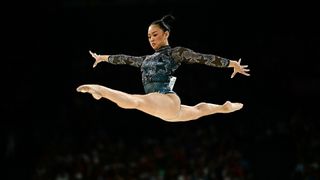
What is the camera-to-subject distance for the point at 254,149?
464 inches

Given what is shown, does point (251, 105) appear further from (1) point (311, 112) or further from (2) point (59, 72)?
(2) point (59, 72)

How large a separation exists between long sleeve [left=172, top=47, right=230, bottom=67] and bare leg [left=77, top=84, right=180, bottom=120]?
45 centimetres

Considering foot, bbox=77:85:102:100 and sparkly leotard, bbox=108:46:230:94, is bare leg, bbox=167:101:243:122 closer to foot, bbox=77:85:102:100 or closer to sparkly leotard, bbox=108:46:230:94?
sparkly leotard, bbox=108:46:230:94

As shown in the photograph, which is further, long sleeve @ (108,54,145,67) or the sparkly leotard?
long sleeve @ (108,54,145,67)

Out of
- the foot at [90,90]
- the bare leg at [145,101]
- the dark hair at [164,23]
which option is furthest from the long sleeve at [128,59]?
the foot at [90,90]

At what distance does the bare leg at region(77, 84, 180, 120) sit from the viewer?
5887 mm

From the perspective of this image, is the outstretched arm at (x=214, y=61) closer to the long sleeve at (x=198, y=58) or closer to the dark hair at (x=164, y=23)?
the long sleeve at (x=198, y=58)

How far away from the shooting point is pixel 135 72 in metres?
13.2

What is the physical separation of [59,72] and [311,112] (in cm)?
557

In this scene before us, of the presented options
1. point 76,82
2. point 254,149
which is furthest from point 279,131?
point 76,82

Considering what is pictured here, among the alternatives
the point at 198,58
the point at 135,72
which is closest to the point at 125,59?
the point at 198,58

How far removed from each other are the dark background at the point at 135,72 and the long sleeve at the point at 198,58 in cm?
606

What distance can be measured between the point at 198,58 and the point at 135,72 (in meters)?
6.93

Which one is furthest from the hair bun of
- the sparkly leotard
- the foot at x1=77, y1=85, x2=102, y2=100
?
the foot at x1=77, y1=85, x2=102, y2=100
